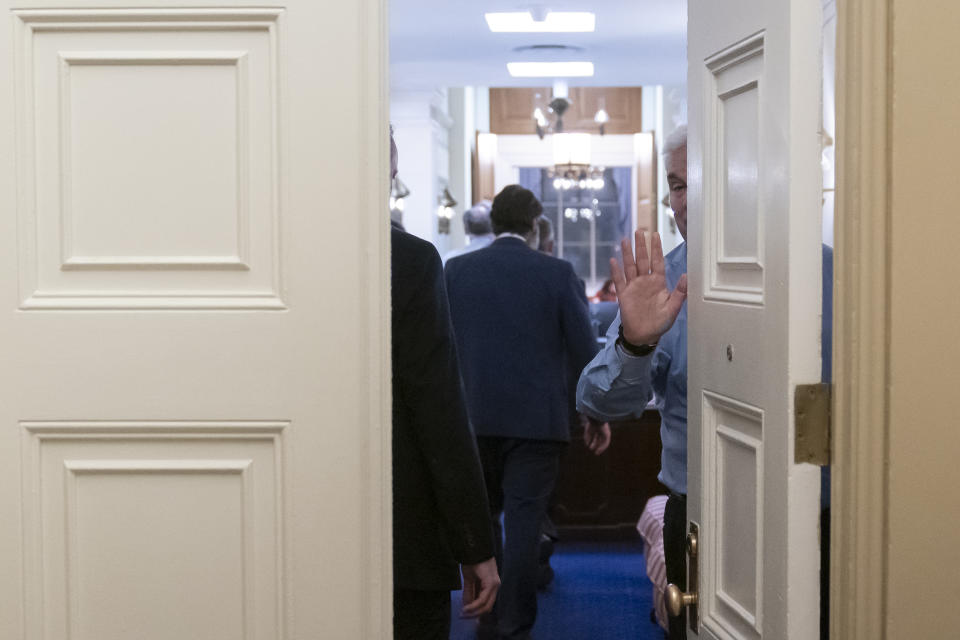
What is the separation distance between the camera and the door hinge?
5.08ft

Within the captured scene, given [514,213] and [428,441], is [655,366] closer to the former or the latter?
[428,441]

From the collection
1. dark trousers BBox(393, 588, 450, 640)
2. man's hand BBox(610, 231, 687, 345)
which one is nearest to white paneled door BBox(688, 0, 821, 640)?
man's hand BBox(610, 231, 687, 345)

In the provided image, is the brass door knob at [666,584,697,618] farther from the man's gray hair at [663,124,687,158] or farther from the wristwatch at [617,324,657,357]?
the man's gray hair at [663,124,687,158]

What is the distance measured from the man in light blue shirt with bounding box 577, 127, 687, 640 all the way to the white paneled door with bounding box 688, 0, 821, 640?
34 cm

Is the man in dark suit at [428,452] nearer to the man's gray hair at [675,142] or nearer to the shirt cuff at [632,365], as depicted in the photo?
the shirt cuff at [632,365]

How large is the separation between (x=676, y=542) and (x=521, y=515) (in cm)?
186

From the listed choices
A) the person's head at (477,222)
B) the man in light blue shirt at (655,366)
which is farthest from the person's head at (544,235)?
the man in light blue shirt at (655,366)

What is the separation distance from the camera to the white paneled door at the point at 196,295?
1537mm

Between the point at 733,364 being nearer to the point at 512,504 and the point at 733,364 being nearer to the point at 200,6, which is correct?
the point at 200,6

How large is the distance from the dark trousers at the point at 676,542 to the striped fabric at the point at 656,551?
1.36 m

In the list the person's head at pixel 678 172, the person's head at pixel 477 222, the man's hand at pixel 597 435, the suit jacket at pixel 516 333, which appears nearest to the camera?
the person's head at pixel 678 172

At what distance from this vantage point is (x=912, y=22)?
1488 mm

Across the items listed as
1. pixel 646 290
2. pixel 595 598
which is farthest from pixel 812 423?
pixel 595 598

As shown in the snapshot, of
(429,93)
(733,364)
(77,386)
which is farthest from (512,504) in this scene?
(429,93)
